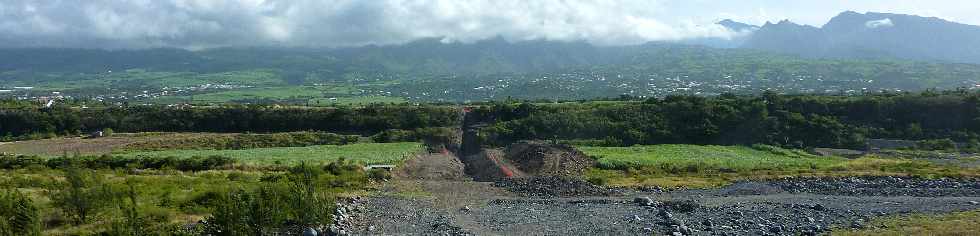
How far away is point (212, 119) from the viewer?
7912cm

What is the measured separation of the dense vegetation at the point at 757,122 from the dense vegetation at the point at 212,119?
473 inches

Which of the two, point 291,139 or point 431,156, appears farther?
point 291,139

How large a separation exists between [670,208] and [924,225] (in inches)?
396

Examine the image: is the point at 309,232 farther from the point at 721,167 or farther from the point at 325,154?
the point at 325,154

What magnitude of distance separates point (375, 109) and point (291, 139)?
1186 centimetres

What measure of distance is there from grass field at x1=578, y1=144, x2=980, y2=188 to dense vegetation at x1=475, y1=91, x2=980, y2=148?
6795 millimetres

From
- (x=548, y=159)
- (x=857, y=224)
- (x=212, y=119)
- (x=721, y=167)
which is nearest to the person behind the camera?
(x=857, y=224)

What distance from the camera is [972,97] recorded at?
6700 cm

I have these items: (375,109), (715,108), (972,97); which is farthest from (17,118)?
(972,97)

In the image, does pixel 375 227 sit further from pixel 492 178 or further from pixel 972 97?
pixel 972 97

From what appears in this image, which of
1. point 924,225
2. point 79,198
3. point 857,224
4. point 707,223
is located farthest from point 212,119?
point 924,225

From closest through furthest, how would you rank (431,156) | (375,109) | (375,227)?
(375,227) < (431,156) < (375,109)

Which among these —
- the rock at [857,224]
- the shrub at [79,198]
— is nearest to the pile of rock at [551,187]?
the rock at [857,224]

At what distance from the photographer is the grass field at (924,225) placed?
23734mm
